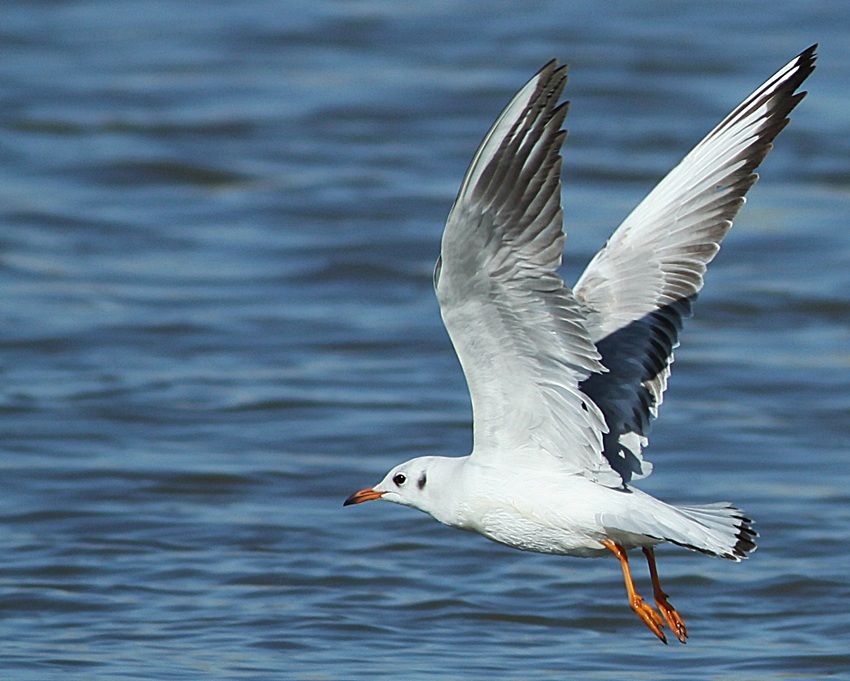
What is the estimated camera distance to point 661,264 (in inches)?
319

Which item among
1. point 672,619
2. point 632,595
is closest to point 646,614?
point 632,595

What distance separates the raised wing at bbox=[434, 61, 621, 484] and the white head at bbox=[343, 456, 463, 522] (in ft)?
0.90

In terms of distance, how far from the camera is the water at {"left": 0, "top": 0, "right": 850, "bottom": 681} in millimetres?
9164

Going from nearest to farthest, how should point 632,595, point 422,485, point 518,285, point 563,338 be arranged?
point 518,285 < point 563,338 < point 632,595 < point 422,485

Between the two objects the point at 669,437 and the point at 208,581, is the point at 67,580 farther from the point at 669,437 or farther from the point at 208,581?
the point at 669,437

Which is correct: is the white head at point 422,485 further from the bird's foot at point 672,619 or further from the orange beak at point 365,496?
the bird's foot at point 672,619

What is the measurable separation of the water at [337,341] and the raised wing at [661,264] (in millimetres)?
1385

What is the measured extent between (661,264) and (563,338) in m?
1.37

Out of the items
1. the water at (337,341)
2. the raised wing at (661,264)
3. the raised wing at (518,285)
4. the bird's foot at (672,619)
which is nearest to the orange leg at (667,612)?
the bird's foot at (672,619)

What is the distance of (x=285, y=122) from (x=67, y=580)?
9.11m

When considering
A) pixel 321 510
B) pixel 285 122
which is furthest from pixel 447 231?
pixel 285 122

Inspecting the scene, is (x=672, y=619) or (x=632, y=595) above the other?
(x=632, y=595)

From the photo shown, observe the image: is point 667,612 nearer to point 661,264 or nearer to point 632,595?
point 632,595

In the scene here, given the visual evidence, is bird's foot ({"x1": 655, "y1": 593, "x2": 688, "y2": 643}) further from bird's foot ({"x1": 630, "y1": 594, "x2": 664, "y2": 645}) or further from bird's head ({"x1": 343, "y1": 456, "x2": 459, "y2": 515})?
bird's head ({"x1": 343, "y1": 456, "x2": 459, "y2": 515})
